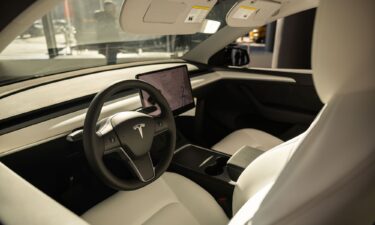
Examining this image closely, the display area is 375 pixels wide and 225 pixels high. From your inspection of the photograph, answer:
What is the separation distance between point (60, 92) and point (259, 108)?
1.67 m

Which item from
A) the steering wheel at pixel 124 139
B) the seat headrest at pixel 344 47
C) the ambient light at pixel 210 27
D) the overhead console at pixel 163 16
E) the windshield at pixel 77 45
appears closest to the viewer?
the seat headrest at pixel 344 47

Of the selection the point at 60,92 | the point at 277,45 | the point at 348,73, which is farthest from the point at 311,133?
the point at 277,45

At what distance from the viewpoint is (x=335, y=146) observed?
0.55 metres

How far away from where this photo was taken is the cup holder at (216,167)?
1553 mm

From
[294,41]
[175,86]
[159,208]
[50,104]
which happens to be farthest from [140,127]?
[294,41]

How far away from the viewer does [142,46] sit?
23.0 feet

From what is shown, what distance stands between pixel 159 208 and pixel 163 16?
0.95 m

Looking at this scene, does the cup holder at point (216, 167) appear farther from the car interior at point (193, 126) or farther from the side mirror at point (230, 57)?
the side mirror at point (230, 57)

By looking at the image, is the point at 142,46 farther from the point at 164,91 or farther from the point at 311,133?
the point at 311,133

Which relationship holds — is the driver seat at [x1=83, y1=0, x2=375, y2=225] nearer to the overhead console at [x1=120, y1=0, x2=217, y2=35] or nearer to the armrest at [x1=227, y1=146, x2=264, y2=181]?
the armrest at [x1=227, y1=146, x2=264, y2=181]

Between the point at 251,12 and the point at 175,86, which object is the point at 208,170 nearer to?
the point at 175,86

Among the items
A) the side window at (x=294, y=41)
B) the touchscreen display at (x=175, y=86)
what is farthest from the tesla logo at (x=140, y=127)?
the side window at (x=294, y=41)

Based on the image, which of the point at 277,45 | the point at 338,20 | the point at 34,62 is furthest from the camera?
the point at 277,45

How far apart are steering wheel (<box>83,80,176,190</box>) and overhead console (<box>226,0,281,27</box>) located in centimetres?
110
